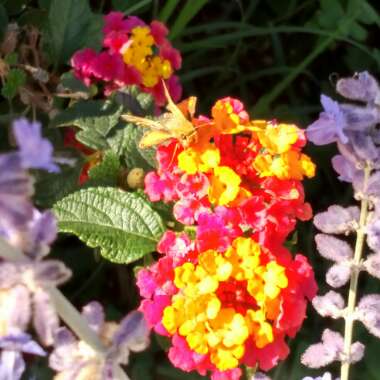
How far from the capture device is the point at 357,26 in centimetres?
175

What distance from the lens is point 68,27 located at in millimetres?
1517

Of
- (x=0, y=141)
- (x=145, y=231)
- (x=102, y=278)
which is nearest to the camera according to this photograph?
(x=145, y=231)

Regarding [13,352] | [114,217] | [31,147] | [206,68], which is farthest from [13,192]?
[206,68]

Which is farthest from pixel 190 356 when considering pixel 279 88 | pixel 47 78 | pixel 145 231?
pixel 279 88

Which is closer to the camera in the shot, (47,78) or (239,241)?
(239,241)

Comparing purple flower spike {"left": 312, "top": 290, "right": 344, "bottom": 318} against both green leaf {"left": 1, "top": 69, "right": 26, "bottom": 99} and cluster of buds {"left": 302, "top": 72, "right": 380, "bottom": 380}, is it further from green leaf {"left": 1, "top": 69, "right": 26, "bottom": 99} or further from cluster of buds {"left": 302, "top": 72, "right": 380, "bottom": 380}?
green leaf {"left": 1, "top": 69, "right": 26, "bottom": 99}

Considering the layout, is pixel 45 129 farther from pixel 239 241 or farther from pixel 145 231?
pixel 239 241

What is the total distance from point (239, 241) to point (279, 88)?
70 centimetres

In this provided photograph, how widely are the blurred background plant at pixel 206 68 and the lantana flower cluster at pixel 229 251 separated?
25cm

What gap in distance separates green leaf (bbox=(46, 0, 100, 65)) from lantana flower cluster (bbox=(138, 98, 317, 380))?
39 cm

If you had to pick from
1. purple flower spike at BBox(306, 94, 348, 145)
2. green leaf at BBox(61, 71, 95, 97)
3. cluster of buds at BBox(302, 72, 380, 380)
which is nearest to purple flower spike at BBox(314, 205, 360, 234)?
cluster of buds at BBox(302, 72, 380, 380)

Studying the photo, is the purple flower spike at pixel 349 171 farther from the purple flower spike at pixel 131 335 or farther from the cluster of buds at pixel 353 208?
the purple flower spike at pixel 131 335

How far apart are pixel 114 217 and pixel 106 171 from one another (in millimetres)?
82

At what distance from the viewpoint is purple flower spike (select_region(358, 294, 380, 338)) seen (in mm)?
981
